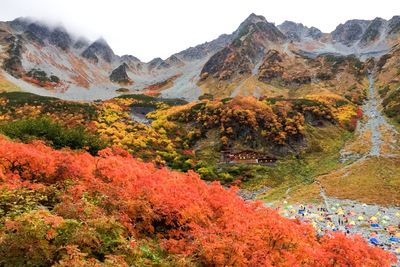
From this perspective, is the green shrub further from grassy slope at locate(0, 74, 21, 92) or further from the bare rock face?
the bare rock face

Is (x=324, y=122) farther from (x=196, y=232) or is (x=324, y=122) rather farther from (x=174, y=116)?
(x=196, y=232)

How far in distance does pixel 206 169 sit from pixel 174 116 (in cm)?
4449

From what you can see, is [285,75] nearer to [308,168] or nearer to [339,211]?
[308,168]

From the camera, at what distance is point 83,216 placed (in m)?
19.5

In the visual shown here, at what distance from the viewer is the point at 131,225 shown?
23.7m

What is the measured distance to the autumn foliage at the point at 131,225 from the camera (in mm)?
16344

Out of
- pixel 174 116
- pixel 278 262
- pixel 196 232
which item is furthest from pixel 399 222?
pixel 174 116

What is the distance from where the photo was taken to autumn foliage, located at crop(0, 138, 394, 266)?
16344mm

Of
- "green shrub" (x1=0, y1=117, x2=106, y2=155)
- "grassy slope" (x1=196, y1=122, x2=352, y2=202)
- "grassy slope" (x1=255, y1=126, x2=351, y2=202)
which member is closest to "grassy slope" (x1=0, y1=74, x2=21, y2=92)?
"grassy slope" (x1=196, y1=122, x2=352, y2=202)

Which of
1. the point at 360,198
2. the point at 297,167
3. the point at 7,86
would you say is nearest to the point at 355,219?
the point at 360,198

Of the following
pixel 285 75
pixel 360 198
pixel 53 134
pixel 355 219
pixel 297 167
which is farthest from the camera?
pixel 285 75

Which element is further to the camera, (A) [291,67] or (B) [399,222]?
(A) [291,67]

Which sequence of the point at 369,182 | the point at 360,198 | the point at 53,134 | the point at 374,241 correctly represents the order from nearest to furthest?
1. the point at 374,241
2. the point at 53,134
3. the point at 360,198
4. the point at 369,182

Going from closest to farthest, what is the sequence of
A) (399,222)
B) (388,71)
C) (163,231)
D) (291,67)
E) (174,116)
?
(163,231) → (399,222) → (174,116) → (388,71) → (291,67)
